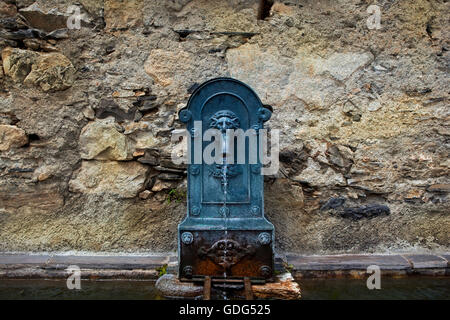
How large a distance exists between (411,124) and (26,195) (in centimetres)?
305

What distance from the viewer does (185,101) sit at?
111 inches

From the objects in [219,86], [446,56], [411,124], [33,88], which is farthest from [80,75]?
[446,56]

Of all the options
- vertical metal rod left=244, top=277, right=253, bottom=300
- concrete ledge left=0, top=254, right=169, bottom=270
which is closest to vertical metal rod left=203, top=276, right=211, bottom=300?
vertical metal rod left=244, top=277, right=253, bottom=300

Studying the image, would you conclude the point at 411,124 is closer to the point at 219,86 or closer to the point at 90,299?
the point at 219,86

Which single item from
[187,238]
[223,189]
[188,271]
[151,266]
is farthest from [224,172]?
[151,266]

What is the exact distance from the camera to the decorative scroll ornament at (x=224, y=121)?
2.22 metres

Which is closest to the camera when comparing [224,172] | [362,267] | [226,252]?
[226,252]

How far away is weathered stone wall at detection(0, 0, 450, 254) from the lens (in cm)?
275

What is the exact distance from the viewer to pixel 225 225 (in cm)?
217

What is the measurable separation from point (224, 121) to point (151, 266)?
1.08m

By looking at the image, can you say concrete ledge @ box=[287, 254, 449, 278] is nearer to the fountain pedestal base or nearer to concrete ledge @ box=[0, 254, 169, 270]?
the fountain pedestal base

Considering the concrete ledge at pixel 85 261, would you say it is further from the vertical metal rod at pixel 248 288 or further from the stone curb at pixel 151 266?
the vertical metal rod at pixel 248 288

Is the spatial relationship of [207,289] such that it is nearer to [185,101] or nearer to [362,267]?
[362,267]

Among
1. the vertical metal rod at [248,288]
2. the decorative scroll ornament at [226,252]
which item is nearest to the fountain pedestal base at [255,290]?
the vertical metal rod at [248,288]
